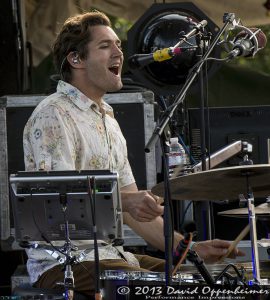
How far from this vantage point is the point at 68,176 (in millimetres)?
3508

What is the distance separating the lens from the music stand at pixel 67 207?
351 cm

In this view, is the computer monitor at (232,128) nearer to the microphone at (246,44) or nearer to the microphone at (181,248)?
the microphone at (246,44)

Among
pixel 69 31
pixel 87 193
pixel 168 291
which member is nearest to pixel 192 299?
pixel 168 291

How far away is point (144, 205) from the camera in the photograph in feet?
12.5

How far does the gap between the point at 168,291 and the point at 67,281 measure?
57 cm

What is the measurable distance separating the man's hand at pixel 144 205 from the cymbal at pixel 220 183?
46 mm

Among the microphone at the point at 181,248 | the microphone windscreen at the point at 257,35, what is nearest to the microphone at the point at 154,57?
the microphone windscreen at the point at 257,35

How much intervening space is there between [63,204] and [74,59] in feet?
4.02

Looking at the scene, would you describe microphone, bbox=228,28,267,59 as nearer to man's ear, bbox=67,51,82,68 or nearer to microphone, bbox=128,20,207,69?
microphone, bbox=128,20,207,69

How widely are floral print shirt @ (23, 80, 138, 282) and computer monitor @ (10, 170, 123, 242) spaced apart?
433 mm

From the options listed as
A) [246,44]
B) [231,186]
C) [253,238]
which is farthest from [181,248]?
[246,44]

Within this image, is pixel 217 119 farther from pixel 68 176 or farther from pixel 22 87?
pixel 68 176

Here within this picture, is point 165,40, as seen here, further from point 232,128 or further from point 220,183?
point 220,183

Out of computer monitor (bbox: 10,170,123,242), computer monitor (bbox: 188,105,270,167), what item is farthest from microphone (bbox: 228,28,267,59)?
computer monitor (bbox: 188,105,270,167)
